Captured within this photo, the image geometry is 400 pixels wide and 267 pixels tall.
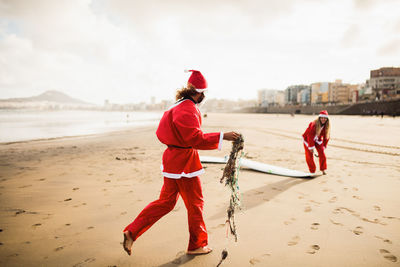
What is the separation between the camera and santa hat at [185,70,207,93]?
232 cm

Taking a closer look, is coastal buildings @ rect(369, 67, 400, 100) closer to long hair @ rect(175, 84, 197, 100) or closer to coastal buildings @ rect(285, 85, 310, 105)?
coastal buildings @ rect(285, 85, 310, 105)

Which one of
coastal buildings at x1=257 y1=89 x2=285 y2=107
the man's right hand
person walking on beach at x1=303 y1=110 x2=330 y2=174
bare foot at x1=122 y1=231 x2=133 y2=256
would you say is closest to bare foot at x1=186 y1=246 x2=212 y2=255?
bare foot at x1=122 y1=231 x2=133 y2=256

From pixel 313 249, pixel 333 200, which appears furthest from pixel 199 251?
pixel 333 200

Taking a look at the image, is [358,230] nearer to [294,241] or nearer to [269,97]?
[294,241]

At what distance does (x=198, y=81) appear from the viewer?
232 cm

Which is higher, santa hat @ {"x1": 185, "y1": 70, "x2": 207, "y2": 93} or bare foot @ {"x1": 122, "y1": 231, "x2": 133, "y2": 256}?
santa hat @ {"x1": 185, "y1": 70, "x2": 207, "y2": 93}

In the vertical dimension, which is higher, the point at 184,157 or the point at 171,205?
the point at 184,157

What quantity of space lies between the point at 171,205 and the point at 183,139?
0.76m

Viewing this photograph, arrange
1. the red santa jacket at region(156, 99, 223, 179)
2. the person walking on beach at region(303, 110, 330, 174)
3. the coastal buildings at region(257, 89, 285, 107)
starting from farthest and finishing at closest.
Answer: the coastal buildings at region(257, 89, 285, 107)
the person walking on beach at region(303, 110, 330, 174)
the red santa jacket at region(156, 99, 223, 179)

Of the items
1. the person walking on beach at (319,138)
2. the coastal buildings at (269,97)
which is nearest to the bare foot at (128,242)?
the person walking on beach at (319,138)

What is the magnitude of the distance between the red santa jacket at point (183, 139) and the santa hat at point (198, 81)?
0.20 m

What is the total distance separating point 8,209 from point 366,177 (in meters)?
7.46

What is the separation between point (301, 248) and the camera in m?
2.53

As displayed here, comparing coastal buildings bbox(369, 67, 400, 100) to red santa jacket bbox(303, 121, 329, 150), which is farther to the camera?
coastal buildings bbox(369, 67, 400, 100)
